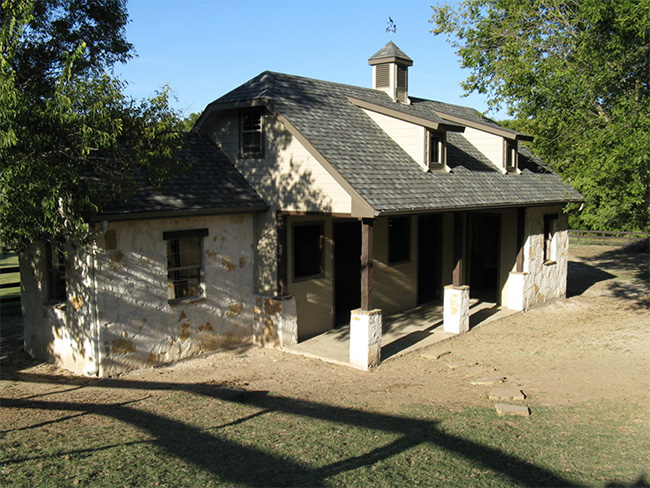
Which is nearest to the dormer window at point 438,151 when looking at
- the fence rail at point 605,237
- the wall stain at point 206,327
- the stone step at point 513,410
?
the wall stain at point 206,327

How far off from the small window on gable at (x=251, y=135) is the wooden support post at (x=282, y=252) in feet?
5.17

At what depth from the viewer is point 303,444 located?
763 centimetres

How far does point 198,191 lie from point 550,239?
462 inches

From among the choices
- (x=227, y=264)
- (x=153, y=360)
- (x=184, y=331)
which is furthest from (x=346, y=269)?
(x=153, y=360)

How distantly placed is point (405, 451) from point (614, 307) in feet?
42.6

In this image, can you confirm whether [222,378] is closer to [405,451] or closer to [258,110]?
[405,451]

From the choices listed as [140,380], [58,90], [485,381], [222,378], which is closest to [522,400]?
[485,381]

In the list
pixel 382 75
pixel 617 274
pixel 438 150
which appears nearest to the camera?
pixel 438 150

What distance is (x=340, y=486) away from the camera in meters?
6.34

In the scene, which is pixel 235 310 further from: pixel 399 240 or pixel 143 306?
pixel 399 240

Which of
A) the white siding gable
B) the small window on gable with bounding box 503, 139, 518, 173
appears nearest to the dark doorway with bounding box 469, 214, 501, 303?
the small window on gable with bounding box 503, 139, 518, 173

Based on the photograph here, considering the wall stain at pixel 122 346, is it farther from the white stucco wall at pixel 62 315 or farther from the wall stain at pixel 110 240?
the wall stain at pixel 110 240

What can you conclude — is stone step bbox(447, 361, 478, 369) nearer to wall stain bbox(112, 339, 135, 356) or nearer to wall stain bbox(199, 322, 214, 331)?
wall stain bbox(199, 322, 214, 331)

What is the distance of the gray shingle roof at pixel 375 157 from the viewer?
12.3 metres
